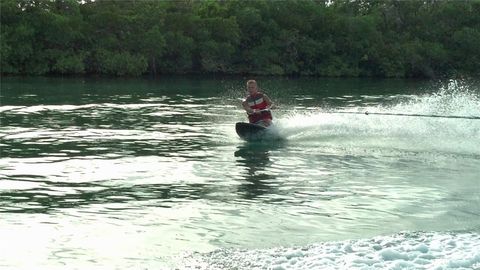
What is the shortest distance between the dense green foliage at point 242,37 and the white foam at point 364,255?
55040mm

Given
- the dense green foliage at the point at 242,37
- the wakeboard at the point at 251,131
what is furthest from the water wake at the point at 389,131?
the dense green foliage at the point at 242,37

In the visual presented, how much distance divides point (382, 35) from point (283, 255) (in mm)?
77522

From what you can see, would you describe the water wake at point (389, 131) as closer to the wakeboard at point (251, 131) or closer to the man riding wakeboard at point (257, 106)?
the man riding wakeboard at point (257, 106)

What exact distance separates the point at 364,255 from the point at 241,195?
435cm

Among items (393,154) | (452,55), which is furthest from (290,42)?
(393,154)

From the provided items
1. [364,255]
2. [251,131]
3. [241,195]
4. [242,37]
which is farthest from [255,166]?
[242,37]

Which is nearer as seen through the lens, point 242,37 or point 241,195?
point 241,195

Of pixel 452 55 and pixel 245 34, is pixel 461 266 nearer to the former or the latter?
pixel 245 34

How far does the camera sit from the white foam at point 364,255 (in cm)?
828

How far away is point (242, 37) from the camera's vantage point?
76.1 m

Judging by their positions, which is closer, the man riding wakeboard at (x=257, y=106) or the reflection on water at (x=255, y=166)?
the reflection on water at (x=255, y=166)

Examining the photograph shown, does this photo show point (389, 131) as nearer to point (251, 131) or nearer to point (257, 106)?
point (257, 106)

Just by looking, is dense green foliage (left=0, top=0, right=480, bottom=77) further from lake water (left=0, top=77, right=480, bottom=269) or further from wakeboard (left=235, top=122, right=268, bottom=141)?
wakeboard (left=235, top=122, right=268, bottom=141)

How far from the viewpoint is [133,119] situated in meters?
26.8
